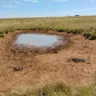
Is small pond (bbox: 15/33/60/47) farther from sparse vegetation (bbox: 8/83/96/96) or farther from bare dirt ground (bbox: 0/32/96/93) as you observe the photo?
sparse vegetation (bbox: 8/83/96/96)

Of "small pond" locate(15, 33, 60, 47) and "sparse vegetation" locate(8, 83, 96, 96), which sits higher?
"sparse vegetation" locate(8, 83, 96, 96)

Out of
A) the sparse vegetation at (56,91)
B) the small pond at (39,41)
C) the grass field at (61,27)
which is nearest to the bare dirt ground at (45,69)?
the sparse vegetation at (56,91)

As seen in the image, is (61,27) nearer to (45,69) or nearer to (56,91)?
(45,69)

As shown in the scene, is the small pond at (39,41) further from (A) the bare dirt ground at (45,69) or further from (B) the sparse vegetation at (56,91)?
(B) the sparse vegetation at (56,91)

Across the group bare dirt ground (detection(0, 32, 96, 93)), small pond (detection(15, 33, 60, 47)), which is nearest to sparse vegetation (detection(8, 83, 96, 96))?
bare dirt ground (detection(0, 32, 96, 93))

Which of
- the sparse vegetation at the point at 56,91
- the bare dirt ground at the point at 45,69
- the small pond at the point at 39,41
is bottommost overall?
the small pond at the point at 39,41

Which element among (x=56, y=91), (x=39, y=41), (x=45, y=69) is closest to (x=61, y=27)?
(x=39, y=41)

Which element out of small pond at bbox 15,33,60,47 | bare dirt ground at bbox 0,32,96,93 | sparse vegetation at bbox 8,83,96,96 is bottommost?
small pond at bbox 15,33,60,47

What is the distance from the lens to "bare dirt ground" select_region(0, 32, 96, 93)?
949 centimetres

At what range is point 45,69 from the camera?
11273mm

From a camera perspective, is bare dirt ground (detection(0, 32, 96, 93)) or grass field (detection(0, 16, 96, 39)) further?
grass field (detection(0, 16, 96, 39))

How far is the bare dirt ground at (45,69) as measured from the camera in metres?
9.49

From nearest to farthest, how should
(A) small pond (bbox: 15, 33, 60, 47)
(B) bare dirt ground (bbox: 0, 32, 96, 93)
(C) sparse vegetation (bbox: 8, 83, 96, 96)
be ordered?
1. (C) sparse vegetation (bbox: 8, 83, 96, 96)
2. (B) bare dirt ground (bbox: 0, 32, 96, 93)
3. (A) small pond (bbox: 15, 33, 60, 47)

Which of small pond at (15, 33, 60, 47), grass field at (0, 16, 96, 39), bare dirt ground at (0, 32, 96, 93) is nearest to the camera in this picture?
bare dirt ground at (0, 32, 96, 93)
